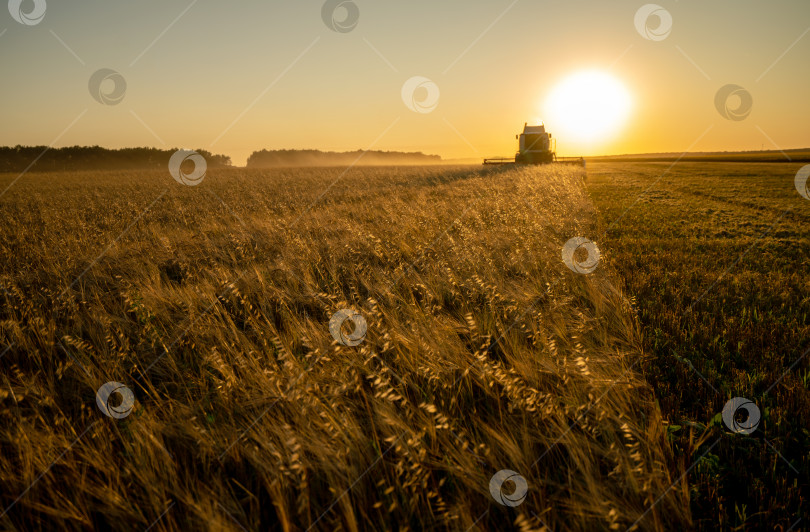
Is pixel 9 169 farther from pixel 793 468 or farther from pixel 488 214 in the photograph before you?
pixel 793 468

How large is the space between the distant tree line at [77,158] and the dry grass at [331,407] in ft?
264

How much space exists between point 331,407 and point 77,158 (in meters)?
95.1

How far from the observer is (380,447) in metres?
1.74

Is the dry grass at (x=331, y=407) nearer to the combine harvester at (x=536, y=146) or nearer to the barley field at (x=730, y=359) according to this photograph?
the barley field at (x=730, y=359)

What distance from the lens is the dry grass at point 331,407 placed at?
1.44 metres

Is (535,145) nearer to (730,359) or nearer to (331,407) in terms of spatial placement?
(730,359)

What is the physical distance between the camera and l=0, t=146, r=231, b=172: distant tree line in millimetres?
65375

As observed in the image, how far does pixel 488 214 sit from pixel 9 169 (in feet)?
300

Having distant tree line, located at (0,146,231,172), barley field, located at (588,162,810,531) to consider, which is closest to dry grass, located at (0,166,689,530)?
barley field, located at (588,162,810,531)

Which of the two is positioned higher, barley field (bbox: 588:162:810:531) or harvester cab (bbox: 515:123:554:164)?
harvester cab (bbox: 515:123:554:164)

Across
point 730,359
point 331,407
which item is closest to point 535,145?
point 730,359

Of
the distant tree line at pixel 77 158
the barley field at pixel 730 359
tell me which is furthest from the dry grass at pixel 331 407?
the distant tree line at pixel 77 158

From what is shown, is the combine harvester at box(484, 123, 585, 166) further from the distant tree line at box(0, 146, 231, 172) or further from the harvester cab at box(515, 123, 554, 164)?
the distant tree line at box(0, 146, 231, 172)

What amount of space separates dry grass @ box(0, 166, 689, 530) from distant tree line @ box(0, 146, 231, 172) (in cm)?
8041
